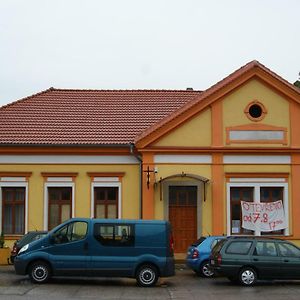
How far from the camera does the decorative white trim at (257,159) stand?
25984mm

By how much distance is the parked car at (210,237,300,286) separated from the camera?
19.0 meters

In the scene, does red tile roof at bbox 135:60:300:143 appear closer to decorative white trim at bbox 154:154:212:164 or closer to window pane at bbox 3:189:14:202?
decorative white trim at bbox 154:154:212:164

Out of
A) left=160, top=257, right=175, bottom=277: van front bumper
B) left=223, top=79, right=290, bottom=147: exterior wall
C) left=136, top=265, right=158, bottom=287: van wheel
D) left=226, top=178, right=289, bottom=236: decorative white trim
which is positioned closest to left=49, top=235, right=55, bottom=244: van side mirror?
left=136, top=265, right=158, bottom=287: van wheel

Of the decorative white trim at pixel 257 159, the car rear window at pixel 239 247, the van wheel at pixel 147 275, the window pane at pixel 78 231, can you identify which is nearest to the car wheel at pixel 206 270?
the car rear window at pixel 239 247

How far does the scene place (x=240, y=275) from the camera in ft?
62.6

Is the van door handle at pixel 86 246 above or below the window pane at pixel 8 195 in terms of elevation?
below

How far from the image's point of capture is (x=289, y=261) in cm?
1933

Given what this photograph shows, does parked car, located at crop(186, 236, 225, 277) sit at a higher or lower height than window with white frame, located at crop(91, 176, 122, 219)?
lower

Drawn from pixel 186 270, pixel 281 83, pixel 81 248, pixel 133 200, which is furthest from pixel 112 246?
pixel 281 83

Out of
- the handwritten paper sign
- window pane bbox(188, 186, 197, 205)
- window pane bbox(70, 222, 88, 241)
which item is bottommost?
window pane bbox(70, 222, 88, 241)

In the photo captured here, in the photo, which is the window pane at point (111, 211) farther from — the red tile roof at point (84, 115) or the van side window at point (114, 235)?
the van side window at point (114, 235)

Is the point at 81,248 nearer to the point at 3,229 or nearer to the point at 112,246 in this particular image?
the point at 112,246

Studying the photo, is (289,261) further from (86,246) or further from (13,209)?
(13,209)

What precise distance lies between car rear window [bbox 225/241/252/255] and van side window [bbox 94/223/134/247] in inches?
112
